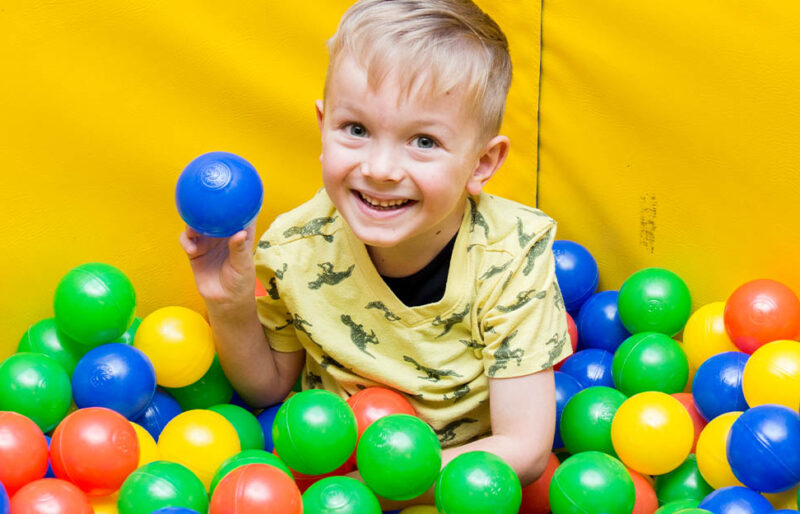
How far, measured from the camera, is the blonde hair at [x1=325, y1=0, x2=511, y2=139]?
4.83ft

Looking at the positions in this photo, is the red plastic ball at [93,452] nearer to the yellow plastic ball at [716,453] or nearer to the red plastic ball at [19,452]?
the red plastic ball at [19,452]

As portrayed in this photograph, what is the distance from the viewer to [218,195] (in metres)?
1.51

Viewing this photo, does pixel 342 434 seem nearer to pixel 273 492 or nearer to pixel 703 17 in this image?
Answer: pixel 273 492

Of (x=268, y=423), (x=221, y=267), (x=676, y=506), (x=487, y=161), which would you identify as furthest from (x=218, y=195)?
(x=676, y=506)

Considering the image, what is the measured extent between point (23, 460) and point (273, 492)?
0.37 m

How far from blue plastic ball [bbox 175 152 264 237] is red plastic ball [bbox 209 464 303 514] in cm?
35

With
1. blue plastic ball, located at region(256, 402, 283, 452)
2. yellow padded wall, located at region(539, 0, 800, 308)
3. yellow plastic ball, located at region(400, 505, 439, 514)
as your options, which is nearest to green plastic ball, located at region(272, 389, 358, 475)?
yellow plastic ball, located at region(400, 505, 439, 514)

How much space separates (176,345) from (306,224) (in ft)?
0.97

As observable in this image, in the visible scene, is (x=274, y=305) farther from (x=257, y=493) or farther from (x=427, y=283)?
(x=257, y=493)

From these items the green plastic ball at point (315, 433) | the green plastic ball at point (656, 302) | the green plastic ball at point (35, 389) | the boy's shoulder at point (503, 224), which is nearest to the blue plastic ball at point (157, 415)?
the green plastic ball at point (35, 389)

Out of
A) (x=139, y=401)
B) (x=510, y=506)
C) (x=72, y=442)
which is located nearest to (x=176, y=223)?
(x=139, y=401)

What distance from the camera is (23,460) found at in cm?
148

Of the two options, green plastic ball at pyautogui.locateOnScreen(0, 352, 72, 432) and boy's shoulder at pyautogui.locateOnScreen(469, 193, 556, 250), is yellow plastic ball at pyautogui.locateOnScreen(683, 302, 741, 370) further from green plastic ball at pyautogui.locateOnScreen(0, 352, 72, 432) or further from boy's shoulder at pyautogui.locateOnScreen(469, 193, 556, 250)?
green plastic ball at pyautogui.locateOnScreen(0, 352, 72, 432)

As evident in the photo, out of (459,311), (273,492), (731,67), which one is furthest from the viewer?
(731,67)
